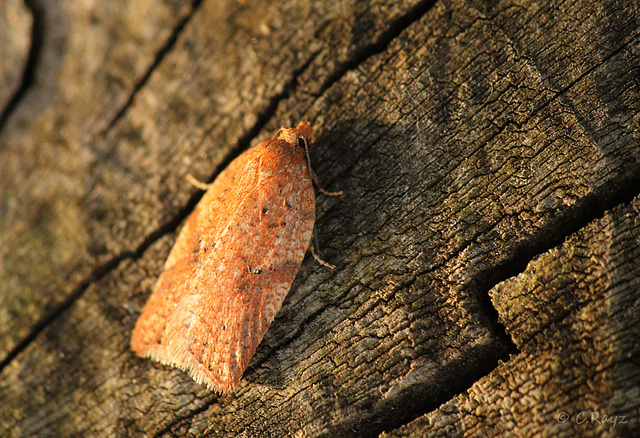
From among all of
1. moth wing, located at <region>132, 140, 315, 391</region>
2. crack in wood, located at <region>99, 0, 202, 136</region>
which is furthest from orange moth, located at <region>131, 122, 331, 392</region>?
crack in wood, located at <region>99, 0, 202, 136</region>

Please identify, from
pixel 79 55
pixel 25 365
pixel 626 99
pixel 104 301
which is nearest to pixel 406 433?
pixel 626 99

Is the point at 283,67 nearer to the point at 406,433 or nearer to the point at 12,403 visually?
the point at 406,433

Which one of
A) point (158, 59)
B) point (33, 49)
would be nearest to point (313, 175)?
point (158, 59)

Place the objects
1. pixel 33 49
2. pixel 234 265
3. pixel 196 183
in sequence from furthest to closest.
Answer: pixel 33 49, pixel 196 183, pixel 234 265

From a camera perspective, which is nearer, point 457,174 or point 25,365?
point 457,174

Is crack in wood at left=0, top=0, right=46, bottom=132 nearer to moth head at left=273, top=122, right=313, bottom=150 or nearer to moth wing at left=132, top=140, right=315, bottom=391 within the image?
moth wing at left=132, top=140, right=315, bottom=391

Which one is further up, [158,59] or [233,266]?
[158,59]

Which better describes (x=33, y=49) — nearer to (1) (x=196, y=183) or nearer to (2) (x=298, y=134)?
(1) (x=196, y=183)
